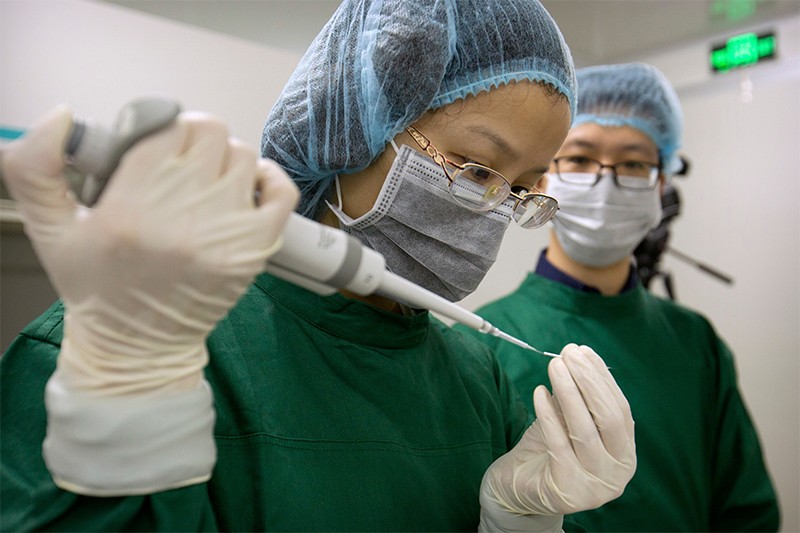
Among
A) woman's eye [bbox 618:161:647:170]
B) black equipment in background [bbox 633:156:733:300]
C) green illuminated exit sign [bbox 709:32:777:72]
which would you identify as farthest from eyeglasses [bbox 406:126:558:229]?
green illuminated exit sign [bbox 709:32:777:72]

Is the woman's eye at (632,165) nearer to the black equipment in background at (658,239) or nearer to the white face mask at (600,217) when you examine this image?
the white face mask at (600,217)

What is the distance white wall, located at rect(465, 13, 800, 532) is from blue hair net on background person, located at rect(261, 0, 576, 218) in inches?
104

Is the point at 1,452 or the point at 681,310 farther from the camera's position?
the point at 681,310

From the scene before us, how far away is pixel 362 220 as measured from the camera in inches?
37.6

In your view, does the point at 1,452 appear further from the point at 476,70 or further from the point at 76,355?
the point at 476,70

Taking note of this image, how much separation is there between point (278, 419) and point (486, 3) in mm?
677

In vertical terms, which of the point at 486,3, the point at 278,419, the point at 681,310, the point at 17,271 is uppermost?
the point at 486,3

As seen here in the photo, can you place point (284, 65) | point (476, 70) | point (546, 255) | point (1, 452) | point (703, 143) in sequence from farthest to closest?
point (703, 143) < point (546, 255) < point (284, 65) < point (476, 70) < point (1, 452)

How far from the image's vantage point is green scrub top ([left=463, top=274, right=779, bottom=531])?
1.64 metres

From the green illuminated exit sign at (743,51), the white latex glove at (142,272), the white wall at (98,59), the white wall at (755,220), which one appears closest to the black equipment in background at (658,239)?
the white wall at (755,220)

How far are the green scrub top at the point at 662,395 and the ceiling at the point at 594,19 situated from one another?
0.78m

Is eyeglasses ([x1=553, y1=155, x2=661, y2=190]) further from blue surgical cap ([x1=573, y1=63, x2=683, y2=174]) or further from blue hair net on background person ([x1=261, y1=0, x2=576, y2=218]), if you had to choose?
blue hair net on background person ([x1=261, y1=0, x2=576, y2=218])

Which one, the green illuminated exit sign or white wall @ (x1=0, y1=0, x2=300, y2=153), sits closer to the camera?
white wall @ (x1=0, y1=0, x2=300, y2=153)

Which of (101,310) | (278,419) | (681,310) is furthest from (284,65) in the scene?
(681,310)
